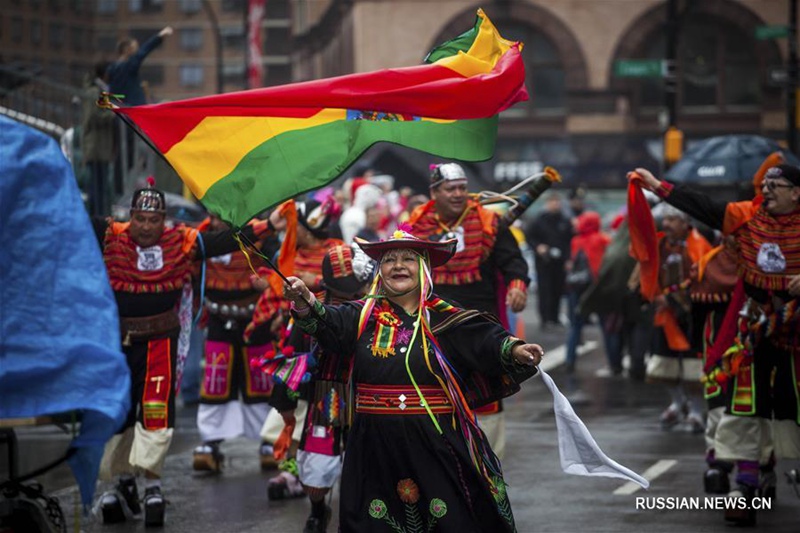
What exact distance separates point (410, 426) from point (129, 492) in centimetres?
328

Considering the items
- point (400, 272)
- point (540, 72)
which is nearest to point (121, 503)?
point (400, 272)

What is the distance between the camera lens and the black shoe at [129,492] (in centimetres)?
945

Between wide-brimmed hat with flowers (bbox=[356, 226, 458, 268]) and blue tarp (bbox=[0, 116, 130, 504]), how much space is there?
161 cm

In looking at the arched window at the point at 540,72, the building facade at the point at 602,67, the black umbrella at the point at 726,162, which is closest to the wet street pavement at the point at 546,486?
the black umbrella at the point at 726,162

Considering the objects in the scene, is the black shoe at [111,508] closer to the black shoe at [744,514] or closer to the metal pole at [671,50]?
the black shoe at [744,514]

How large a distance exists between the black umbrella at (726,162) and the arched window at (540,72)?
97.1ft

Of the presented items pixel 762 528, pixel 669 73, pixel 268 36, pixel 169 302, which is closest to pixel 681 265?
pixel 762 528

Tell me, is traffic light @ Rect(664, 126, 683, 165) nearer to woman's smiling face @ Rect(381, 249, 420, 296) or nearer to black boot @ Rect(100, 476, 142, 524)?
black boot @ Rect(100, 476, 142, 524)

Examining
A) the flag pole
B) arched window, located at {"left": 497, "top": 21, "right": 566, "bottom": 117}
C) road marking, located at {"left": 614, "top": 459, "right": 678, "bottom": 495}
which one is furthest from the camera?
arched window, located at {"left": 497, "top": 21, "right": 566, "bottom": 117}

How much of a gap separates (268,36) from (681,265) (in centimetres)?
7954

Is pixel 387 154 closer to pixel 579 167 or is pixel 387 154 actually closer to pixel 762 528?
pixel 579 167

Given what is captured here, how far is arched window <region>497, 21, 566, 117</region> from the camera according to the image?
147ft

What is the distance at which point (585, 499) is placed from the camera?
31.9 feet

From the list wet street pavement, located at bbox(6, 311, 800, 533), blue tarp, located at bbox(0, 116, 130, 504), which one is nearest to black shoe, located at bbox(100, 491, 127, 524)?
wet street pavement, located at bbox(6, 311, 800, 533)
